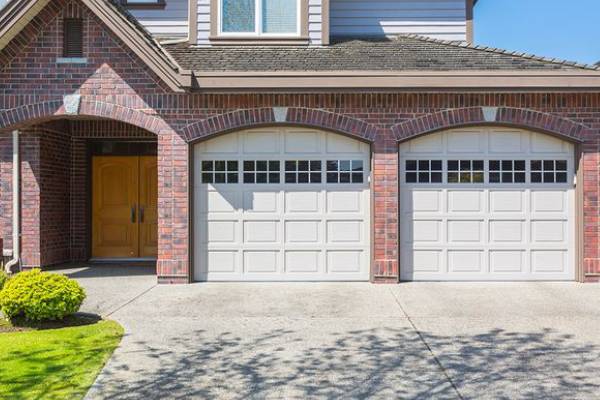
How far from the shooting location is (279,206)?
10609 mm

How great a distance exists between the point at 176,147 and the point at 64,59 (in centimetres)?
256

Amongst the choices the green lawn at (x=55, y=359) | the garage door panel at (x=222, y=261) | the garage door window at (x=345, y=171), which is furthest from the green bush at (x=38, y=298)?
Result: the garage door window at (x=345, y=171)

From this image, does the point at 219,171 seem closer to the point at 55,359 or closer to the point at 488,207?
the point at 488,207

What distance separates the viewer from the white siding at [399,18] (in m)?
13.4

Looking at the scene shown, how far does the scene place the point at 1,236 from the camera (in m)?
11.8

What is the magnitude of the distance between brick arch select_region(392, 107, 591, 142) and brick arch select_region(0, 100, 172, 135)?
174 inches

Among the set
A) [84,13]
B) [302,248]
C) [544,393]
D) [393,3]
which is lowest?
[544,393]

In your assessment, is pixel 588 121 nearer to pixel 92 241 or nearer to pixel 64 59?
pixel 64 59

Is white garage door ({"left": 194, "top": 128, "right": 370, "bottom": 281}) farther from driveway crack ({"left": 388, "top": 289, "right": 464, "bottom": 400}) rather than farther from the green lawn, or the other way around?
the green lawn

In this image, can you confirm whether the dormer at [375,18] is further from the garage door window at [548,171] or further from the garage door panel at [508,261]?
the garage door panel at [508,261]

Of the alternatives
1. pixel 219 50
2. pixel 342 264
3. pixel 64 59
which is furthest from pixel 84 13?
pixel 342 264

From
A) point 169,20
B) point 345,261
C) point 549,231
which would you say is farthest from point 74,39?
point 549,231

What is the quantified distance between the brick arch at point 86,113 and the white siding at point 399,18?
5.32 m

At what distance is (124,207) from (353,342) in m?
8.68
